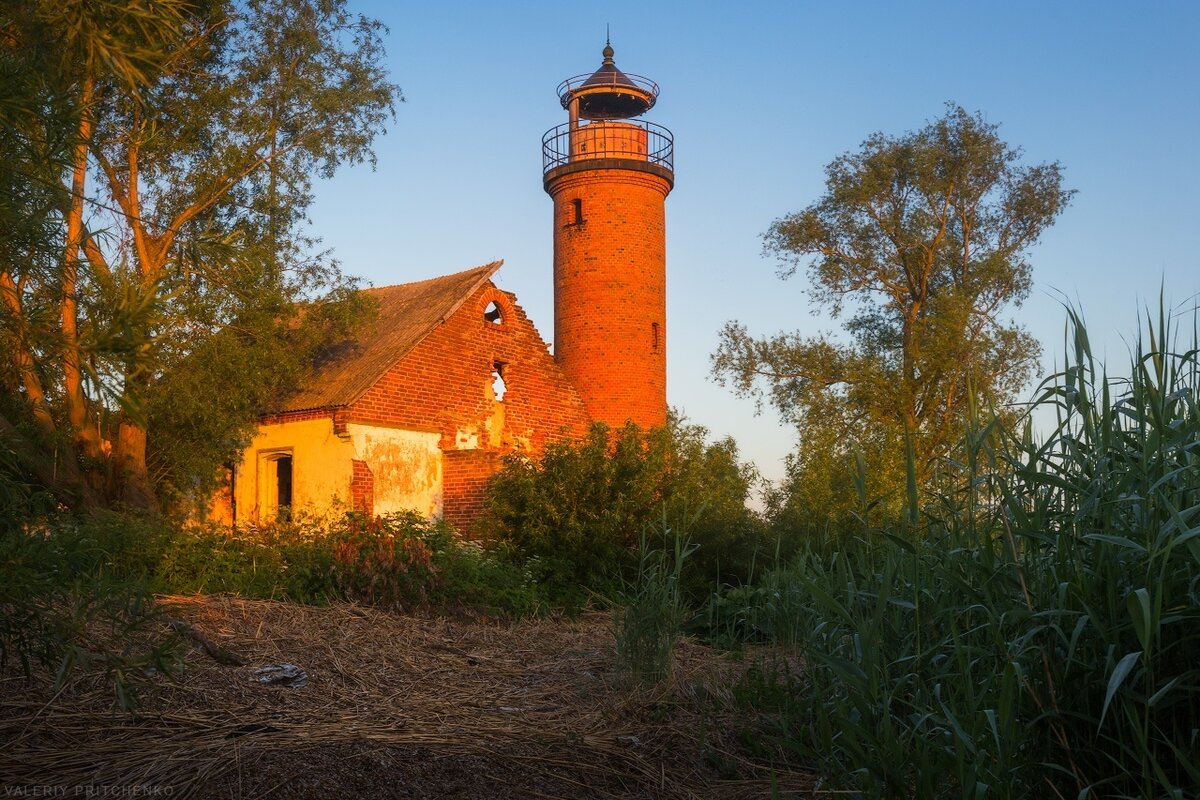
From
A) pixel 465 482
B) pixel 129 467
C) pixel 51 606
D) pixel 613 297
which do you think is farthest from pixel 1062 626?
pixel 613 297

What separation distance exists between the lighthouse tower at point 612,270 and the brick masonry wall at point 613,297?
0.07 ft

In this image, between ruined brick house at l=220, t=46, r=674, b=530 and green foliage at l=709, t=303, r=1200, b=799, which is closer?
green foliage at l=709, t=303, r=1200, b=799

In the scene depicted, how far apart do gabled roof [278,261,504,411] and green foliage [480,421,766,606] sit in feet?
13.0

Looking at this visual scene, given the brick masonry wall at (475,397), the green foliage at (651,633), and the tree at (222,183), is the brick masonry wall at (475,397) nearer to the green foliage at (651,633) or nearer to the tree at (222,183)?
the tree at (222,183)

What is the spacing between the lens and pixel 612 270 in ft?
73.6

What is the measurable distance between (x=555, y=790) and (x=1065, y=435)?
2672 millimetres

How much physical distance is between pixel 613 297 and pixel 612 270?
59 cm

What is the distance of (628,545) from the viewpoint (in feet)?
47.2

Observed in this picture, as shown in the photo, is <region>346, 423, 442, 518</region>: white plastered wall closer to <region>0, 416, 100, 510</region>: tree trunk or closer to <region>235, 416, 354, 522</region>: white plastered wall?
<region>235, 416, 354, 522</region>: white plastered wall

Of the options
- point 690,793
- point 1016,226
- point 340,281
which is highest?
point 1016,226

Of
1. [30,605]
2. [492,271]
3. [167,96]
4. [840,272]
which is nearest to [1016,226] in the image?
[840,272]

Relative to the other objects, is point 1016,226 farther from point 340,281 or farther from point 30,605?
point 30,605

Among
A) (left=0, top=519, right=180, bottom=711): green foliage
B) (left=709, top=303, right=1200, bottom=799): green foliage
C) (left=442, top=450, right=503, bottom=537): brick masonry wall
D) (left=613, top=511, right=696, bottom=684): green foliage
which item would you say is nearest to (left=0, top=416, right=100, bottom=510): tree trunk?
(left=442, top=450, right=503, bottom=537): brick masonry wall

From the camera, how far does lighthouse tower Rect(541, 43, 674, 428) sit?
73.5 ft
